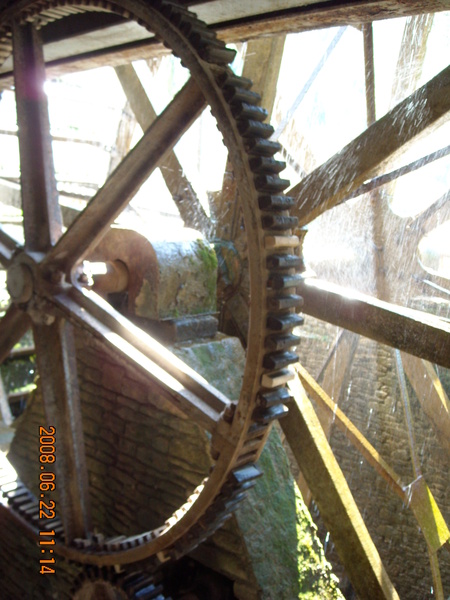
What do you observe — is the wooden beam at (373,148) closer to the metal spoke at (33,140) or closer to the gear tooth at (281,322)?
the gear tooth at (281,322)

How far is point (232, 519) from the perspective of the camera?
7.76ft

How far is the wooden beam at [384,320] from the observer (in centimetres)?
214

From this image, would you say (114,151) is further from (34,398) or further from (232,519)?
(232,519)

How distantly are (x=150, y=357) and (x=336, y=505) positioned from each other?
3.37ft

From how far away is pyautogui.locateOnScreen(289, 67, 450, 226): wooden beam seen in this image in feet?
7.77

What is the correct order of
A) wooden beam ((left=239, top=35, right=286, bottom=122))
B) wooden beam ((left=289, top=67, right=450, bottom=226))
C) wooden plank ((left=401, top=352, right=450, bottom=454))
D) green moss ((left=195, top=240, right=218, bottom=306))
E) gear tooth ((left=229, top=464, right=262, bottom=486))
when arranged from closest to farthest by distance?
1. gear tooth ((left=229, top=464, right=262, bottom=486))
2. wooden beam ((left=289, top=67, right=450, bottom=226))
3. green moss ((left=195, top=240, right=218, bottom=306))
4. wooden beam ((left=239, top=35, right=286, bottom=122))
5. wooden plank ((left=401, top=352, right=450, bottom=454))

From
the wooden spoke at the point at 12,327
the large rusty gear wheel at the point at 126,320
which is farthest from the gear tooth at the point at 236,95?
the wooden spoke at the point at 12,327

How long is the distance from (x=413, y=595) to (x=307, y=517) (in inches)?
208

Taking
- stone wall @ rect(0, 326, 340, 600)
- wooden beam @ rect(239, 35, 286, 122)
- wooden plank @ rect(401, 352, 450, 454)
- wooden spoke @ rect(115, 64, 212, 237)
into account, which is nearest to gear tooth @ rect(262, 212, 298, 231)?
stone wall @ rect(0, 326, 340, 600)

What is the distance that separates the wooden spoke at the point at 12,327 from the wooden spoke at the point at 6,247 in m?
0.21

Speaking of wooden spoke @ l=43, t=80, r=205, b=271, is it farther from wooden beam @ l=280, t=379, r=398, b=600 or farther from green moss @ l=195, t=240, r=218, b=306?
wooden beam @ l=280, t=379, r=398, b=600

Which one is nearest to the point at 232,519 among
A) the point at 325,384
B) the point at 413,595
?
the point at 325,384

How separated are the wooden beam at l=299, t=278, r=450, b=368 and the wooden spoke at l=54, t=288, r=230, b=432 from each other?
2.31ft

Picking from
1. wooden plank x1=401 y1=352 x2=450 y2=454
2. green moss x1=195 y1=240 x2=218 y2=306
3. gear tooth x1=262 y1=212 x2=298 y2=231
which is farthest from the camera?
wooden plank x1=401 y1=352 x2=450 y2=454
